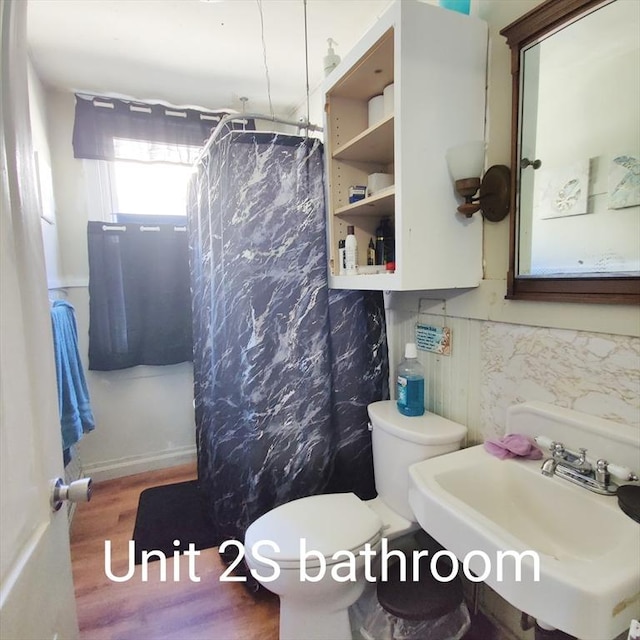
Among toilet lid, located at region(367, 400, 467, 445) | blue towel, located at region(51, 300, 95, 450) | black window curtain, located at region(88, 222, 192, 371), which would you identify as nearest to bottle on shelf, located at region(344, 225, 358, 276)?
toilet lid, located at region(367, 400, 467, 445)

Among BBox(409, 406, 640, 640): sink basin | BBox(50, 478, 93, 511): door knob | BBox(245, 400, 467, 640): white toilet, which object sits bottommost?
BBox(245, 400, 467, 640): white toilet

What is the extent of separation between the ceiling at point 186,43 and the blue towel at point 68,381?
1204 mm

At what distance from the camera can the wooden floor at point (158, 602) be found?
1.45 metres

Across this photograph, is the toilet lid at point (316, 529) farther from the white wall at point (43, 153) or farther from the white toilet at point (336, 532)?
the white wall at point (43, 153)

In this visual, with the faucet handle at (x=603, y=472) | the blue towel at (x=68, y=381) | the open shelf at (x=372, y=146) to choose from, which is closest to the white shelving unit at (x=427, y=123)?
the open shelf at (x=372, y=146)

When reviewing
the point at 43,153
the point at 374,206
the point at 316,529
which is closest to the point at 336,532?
the point at 316,529

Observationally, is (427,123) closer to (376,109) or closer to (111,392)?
(376,109)

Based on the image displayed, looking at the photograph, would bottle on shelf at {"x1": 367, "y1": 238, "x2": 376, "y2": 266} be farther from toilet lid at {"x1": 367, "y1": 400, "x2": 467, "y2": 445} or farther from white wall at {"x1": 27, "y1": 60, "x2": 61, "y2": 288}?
white wall at {"x1": 27, "y1": 60, "x2": 61, "y2": 288}

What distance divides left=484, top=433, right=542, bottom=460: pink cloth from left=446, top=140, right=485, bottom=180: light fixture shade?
0.78 meters

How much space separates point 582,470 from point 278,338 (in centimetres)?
107

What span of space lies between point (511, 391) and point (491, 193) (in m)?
0.61

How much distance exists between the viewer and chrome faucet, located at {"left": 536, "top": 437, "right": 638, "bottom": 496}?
0.91 metres

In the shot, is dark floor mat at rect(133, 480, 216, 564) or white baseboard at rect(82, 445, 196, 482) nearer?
dark floor mat at rect(133, 480, 216, 564)

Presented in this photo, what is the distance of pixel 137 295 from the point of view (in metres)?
2.39
